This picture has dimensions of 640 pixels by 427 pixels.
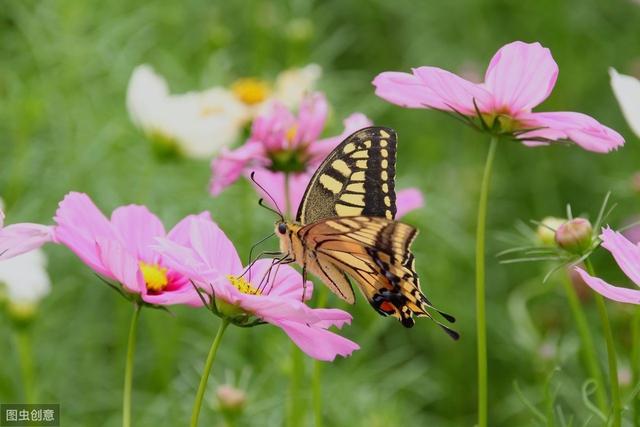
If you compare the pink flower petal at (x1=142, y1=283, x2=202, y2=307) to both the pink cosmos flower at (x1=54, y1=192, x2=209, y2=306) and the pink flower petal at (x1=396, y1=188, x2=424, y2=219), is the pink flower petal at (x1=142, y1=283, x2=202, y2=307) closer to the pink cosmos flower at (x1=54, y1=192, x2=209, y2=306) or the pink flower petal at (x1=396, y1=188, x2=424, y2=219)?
the pink cosmos flower at (x1=54, y1=192, x2=209, y2=306)

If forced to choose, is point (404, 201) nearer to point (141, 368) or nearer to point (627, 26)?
point (141, 368)

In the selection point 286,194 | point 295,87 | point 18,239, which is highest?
point 295,87

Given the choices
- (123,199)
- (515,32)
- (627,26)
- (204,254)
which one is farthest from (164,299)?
(627,26)

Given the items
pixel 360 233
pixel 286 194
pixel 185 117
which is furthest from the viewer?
pixel 185 117

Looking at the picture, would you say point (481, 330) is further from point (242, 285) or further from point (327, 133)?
point (327, 133)

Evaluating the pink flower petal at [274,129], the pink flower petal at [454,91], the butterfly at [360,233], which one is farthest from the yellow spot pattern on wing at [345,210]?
the pink flower petal at [274,129]

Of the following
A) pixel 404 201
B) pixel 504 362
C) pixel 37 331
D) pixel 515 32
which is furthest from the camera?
pixel 515 32

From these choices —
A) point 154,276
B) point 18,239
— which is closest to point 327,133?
point 154,276

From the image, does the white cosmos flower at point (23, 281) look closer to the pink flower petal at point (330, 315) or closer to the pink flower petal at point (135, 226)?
the pink flower petal at point (135, 226)
